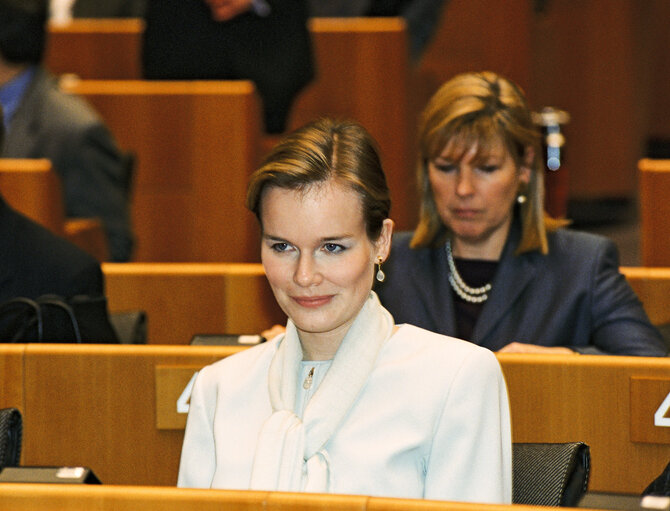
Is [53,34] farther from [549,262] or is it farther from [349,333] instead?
[349,333]

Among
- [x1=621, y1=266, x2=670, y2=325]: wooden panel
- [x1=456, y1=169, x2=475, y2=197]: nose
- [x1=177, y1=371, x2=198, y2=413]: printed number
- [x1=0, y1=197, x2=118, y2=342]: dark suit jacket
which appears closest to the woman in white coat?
[x1=177, y1=371, x2=198, y2=413]: printed number

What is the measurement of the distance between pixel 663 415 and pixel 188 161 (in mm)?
2432

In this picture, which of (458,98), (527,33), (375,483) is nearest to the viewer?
(375,483)

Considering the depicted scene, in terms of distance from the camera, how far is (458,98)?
2.97m

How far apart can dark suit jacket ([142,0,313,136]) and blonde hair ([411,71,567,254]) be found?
6.16 feet

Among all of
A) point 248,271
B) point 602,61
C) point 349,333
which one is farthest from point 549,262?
point 602,61

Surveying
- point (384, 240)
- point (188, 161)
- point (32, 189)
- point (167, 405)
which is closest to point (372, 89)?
point (188, 161)

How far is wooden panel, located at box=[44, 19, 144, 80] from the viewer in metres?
5.39

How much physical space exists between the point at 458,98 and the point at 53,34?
2.96 meters

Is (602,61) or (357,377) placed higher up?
(602,61)

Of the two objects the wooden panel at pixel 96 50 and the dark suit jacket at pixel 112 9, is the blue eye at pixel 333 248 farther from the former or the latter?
the dark suit jacket at pixel 112 9

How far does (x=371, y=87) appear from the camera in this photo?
4.90 metres

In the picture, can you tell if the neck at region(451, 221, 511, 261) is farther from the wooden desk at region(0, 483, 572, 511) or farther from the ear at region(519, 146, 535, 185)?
the wooden desk at region(0, 483, 572, 511)

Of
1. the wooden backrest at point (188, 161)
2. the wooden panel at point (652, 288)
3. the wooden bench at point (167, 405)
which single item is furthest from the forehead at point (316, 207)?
the wooden backrest at point (188, 161)
